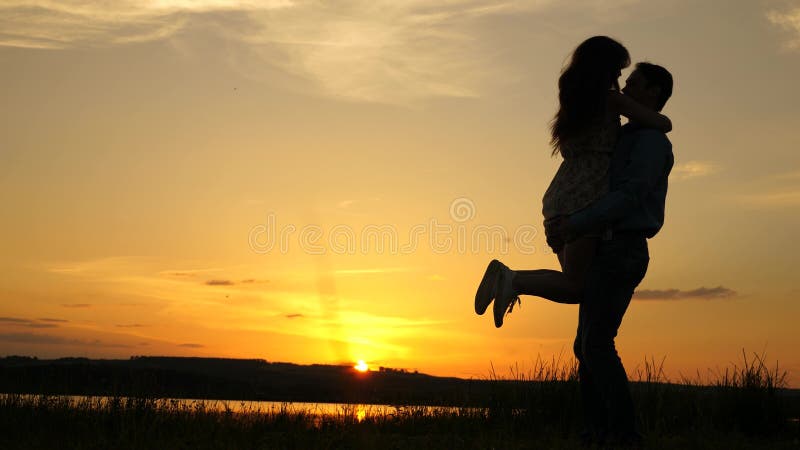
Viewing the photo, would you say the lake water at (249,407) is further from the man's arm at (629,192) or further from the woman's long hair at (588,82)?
the woman's long hair at (588,82)

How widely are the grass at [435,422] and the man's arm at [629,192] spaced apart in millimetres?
Answer: 1850

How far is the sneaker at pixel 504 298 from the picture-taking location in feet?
19.8

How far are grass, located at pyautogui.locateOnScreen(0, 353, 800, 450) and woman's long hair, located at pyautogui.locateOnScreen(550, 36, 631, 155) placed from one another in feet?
8.10

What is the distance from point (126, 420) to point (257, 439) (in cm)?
250

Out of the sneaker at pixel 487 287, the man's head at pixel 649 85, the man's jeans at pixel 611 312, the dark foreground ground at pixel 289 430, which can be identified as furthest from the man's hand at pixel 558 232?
the dark foreground ground at pixel 289 430

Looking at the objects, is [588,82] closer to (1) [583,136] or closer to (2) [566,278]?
(1) [583,136]

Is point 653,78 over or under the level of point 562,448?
over

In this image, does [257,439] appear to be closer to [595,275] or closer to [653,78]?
[595,275]

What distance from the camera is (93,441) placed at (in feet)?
20.9

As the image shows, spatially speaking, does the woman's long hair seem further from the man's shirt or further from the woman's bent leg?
the woman's bent leg

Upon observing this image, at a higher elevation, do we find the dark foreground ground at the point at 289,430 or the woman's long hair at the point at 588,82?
the woman's long hair at the point at 588,82

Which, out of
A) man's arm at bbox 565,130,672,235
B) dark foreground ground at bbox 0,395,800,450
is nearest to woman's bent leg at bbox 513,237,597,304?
man's arm at bbox 565,130,672,235

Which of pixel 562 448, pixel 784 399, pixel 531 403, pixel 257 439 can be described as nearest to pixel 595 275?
pixel 562 448

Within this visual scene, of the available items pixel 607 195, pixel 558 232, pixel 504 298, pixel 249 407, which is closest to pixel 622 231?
pixel 607 195
